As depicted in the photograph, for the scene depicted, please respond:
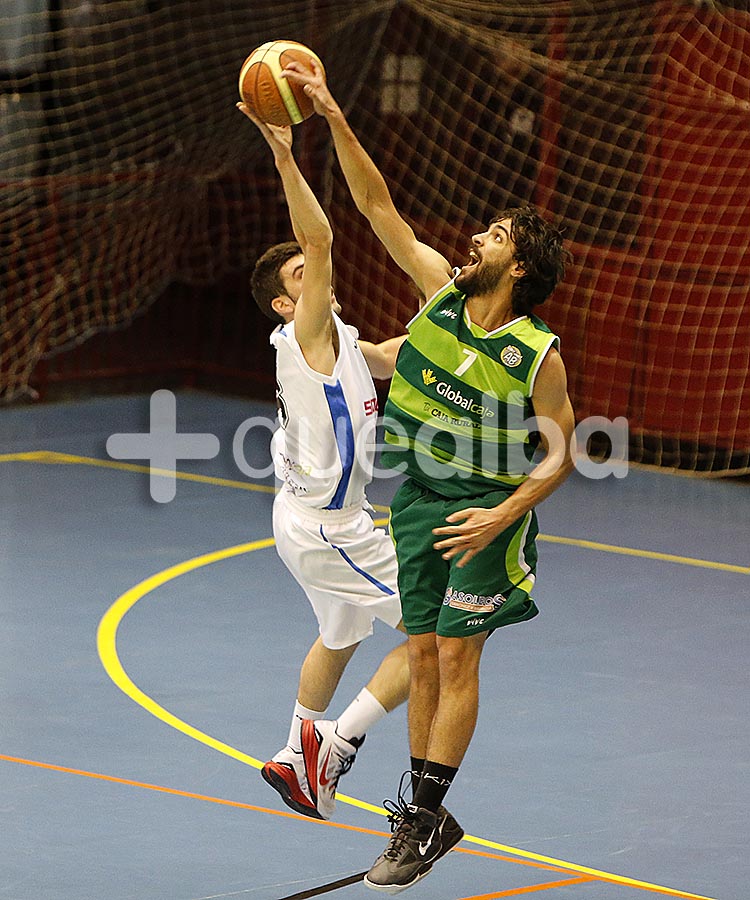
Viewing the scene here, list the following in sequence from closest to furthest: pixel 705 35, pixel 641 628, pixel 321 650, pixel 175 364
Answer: pixel 321 650, pixel 641 628, pixel 705 35, pixel 175 364

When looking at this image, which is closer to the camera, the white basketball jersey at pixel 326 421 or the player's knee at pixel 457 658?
the player's knee at pixel 457 658

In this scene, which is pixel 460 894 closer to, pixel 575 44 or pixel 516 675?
pixel 516 675

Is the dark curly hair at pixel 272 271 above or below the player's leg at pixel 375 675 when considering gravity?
above

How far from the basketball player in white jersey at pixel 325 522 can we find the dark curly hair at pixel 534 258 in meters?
0.66

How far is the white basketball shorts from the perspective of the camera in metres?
5.62

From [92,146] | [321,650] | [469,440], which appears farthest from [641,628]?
[92,146]

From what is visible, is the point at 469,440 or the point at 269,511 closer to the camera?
the point at 469,440

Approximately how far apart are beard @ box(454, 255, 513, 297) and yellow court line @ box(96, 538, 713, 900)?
1852 millimetres

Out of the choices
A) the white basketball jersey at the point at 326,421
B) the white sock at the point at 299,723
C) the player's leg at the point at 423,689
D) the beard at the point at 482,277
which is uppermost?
the beard at the point at 482,277

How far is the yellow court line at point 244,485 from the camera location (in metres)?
9.49

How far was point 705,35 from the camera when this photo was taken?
1138 centimetres

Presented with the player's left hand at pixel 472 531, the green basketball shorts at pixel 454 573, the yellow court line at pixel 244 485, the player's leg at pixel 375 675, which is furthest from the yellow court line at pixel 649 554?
the player's left hand at pixel 472 531

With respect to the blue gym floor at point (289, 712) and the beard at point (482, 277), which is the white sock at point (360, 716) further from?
the beard at point (482, 277)

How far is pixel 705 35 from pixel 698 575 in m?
4.11
